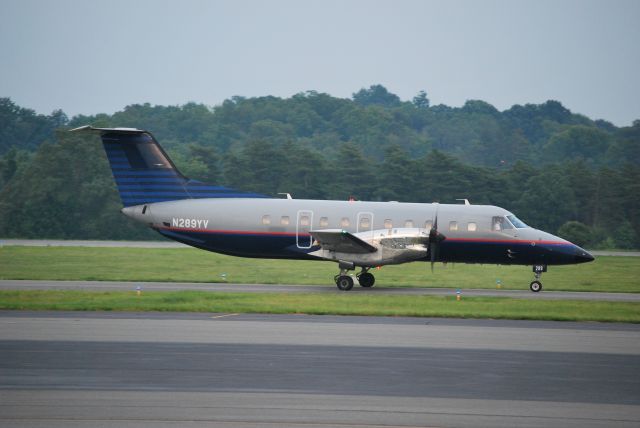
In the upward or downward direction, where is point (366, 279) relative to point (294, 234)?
downward

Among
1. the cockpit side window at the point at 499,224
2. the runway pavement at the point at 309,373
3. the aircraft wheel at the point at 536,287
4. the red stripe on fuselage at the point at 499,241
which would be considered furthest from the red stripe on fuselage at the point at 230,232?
the runway pavement at the point at 309,373

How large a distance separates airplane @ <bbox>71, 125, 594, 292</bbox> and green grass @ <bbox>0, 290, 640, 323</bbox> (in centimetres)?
268

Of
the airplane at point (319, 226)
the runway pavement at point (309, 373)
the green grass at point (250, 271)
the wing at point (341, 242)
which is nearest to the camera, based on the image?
the runway pavement at point (309, 373)

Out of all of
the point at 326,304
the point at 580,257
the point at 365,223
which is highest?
the point at 365,223

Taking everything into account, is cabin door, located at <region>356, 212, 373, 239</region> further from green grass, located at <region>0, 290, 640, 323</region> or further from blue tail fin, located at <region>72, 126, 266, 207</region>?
blue tail fin, located at <region>72, 126, 266, 207</region>

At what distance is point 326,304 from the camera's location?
28.0m

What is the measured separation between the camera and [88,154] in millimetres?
80062

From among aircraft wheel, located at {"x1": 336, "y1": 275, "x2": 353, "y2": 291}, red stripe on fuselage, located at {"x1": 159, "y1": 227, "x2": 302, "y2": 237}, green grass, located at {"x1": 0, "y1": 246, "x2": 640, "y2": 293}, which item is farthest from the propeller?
red stripe on fuselage, located at {"x1": 159, "y1": 227, "x2": 302, "y2": 237}

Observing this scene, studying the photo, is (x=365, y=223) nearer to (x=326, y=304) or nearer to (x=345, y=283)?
(x=345, y=283)

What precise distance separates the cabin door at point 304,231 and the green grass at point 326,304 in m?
Answer: 3.45

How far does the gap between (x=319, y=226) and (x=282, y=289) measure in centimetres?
291

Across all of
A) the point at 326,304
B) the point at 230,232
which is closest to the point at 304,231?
the point at 230,232

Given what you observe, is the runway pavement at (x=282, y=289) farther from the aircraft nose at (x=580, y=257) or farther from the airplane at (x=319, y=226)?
the aircraft nose at (x=580, y=257)

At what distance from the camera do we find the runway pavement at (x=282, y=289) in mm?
32219
